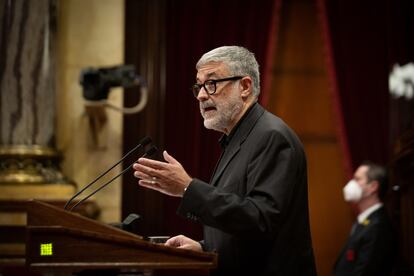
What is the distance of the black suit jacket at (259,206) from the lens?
7.42 feet

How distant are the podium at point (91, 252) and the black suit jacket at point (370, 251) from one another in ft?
9.21

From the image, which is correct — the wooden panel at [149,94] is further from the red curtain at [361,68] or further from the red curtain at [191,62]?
the red curtain at [361,68]

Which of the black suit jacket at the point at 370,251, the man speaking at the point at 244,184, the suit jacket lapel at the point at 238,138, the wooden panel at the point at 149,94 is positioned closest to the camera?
the man speaking at the point at 244,184

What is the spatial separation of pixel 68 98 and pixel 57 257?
3.23 m

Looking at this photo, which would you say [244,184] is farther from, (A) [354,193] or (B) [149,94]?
(B) [149,94]

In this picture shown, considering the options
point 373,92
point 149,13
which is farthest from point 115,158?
point 373,92

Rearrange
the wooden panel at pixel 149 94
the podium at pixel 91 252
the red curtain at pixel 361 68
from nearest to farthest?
1. the podium at pixel 91 252
2. the wooden panel at pixel 149 94
3. the red curtain at pixel 361 68

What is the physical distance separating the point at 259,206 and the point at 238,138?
0.40 m

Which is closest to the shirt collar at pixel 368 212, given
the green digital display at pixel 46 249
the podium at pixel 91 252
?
the podium at pixel 91 252

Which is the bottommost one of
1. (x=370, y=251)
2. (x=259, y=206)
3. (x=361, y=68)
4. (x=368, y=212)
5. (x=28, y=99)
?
(x=370, y=251)

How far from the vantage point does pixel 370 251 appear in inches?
188

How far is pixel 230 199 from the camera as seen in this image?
2275 millimetres

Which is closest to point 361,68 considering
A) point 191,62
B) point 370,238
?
point 191,62

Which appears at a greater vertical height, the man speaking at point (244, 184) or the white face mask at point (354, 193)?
the man speaking at point (244, 184)
